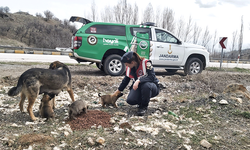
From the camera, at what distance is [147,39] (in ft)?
26.8

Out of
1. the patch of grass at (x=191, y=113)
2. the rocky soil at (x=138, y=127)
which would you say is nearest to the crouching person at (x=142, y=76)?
the rocky soil at (x=138, y=127)

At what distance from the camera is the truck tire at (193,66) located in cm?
891

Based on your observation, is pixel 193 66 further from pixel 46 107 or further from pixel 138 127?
pixel 46 107

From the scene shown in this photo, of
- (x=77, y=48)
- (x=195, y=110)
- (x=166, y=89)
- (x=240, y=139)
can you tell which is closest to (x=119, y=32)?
(x=77, y=48)

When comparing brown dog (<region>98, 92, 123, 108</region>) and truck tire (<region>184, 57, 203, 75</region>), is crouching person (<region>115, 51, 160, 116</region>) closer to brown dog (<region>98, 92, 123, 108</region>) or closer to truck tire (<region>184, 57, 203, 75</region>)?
brown dog (<region>98, 92, 123, 108</region>)

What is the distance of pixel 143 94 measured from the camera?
3.98 metres

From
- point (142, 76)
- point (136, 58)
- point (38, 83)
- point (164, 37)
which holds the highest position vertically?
point (164, 37)

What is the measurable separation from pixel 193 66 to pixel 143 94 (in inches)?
228

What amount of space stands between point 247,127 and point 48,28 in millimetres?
36220

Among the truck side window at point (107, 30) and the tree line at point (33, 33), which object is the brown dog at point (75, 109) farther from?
the tree line at point (33, 33)

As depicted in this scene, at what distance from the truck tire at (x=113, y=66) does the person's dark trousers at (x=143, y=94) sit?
3.73 metres

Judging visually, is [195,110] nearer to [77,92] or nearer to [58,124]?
[58,124]

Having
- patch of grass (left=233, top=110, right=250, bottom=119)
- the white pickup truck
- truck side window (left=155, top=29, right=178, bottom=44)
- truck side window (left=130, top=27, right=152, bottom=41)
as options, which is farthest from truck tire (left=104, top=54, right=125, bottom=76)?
patch of grass (left=233, top=110, right=250, bottom=119)

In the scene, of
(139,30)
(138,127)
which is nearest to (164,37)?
(139,30)
